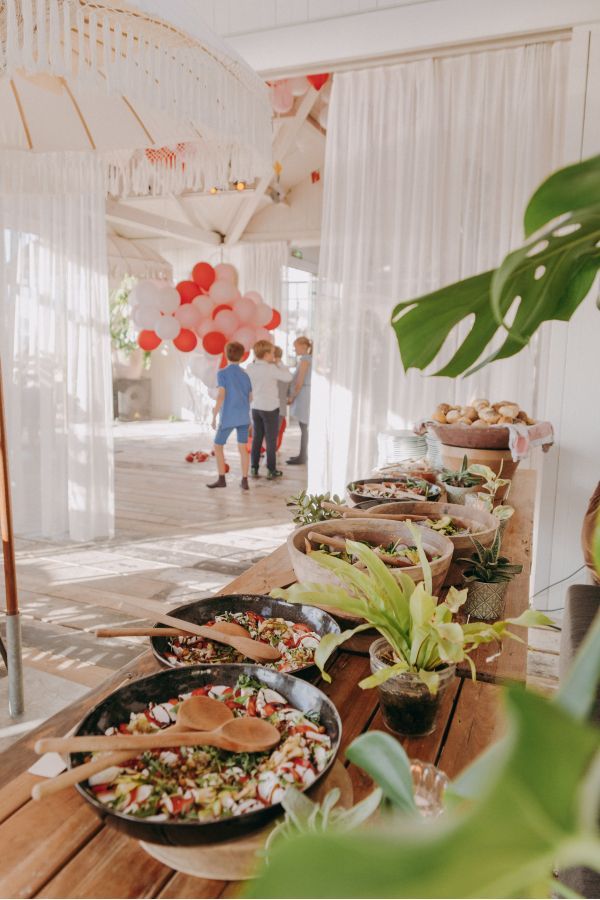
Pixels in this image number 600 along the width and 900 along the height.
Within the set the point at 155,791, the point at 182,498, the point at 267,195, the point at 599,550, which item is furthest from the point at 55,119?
the point at 267,195

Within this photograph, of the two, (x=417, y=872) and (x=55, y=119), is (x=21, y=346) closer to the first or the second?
(x=55, y=119)

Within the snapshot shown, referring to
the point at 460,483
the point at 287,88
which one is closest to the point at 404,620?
the point at 460,483

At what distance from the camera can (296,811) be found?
55cm

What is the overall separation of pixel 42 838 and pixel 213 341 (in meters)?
6.06

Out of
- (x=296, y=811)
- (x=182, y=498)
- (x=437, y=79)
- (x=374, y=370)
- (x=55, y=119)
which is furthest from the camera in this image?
(x=182, y=498)

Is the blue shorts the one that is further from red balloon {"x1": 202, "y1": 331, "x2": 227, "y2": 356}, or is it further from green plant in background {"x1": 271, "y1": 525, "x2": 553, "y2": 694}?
green plant in background {"x1": 271, "y1": 525, "x2": 553, "y2": 694}

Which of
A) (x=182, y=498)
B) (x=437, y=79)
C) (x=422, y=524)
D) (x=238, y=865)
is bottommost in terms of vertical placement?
(x=182, y=498)

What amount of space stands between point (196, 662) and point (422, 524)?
0.57 metres

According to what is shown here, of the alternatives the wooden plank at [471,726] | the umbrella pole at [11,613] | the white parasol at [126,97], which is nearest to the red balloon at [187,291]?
the white parasol at [126,97]

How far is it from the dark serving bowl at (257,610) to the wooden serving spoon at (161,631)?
13 mm

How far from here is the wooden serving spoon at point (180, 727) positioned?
58 cm

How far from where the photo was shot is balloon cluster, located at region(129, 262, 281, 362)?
21.3 ft

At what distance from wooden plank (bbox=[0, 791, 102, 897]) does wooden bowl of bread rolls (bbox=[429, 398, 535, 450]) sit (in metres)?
1.63

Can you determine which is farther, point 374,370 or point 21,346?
point 21,346
